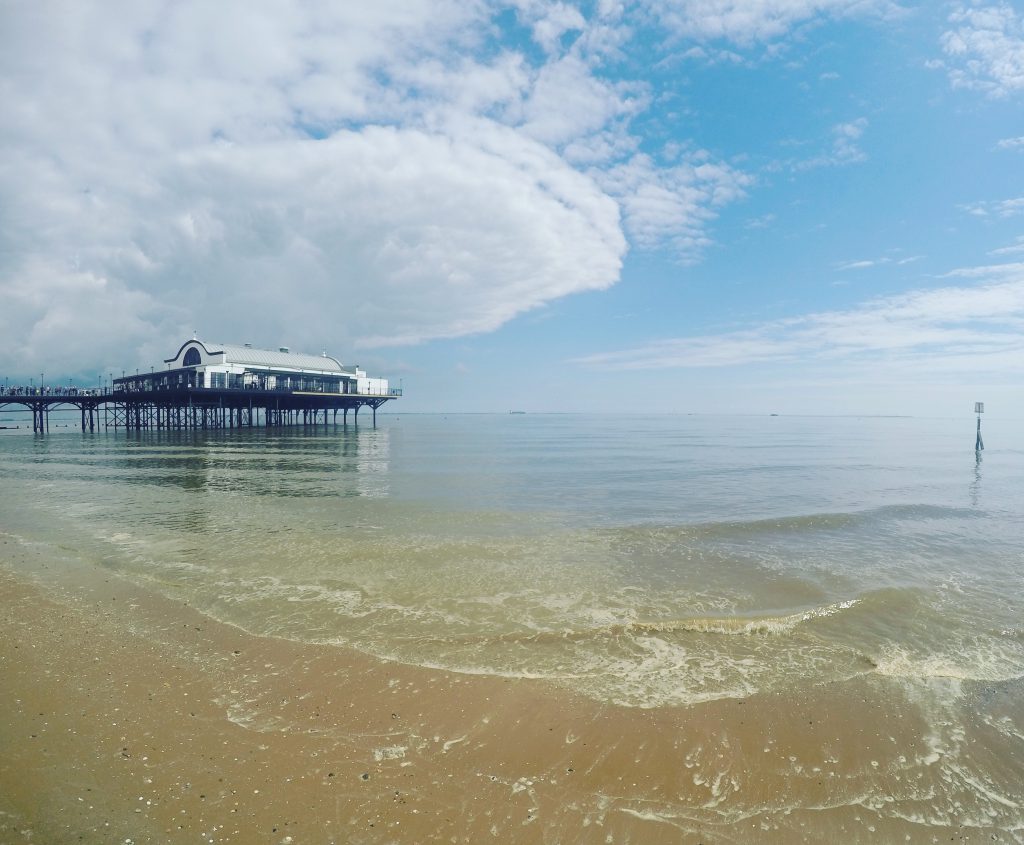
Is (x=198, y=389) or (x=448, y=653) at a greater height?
(x=198, y=389)

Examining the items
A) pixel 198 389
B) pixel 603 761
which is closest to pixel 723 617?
pixel 603 761

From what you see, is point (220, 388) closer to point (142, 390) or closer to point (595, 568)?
point (142, 390)

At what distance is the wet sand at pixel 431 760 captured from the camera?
165 inches

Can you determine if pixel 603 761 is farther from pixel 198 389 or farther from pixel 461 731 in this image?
pixel 198 389

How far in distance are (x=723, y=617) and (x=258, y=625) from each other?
739 cm

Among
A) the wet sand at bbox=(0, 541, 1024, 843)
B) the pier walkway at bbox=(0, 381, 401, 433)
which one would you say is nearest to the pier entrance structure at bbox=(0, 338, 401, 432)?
the pier walkway at bbox=(0, 381, 401, 433)

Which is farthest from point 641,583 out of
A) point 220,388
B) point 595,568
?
point 220,388

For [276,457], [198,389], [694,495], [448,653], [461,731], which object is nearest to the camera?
[461,731]

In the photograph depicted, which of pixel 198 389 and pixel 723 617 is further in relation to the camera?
pixel 198 389

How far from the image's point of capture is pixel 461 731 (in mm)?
5402

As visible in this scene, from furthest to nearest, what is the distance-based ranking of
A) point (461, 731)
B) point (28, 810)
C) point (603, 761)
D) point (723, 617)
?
point (723, 617) < point (461, 731) < point (603, 761) < point (28, 810)

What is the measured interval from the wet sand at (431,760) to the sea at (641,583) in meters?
0.20

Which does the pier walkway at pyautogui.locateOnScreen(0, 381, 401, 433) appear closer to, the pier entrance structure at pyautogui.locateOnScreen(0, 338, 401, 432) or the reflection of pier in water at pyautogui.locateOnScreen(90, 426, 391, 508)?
the pier entrance structure at pyautogui.locateOnScreen(0, 338, 401, 432)

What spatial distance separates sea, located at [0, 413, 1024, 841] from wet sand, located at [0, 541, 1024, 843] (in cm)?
20
